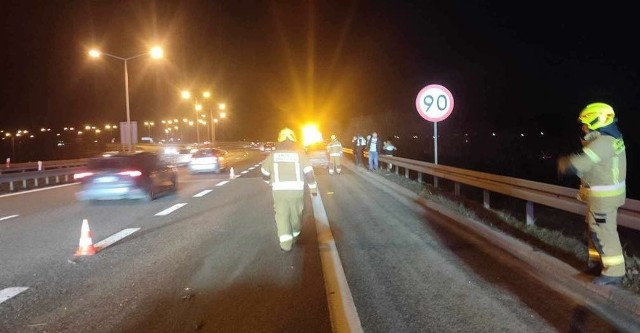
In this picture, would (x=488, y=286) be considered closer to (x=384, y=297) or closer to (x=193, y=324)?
(x=384, y=297)

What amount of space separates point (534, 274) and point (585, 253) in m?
1.16

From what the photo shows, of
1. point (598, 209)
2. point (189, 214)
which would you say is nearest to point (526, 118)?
point (189, 214)

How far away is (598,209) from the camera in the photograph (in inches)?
241

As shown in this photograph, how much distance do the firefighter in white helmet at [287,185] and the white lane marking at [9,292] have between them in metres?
3.47

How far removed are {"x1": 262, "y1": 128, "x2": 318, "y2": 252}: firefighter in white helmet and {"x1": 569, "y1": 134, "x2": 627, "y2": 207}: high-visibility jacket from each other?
3.96 metres

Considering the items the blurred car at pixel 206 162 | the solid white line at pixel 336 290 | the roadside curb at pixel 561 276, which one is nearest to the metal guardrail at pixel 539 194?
the roadside curb at pixel 561 276

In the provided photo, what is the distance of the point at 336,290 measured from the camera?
648 centimetres

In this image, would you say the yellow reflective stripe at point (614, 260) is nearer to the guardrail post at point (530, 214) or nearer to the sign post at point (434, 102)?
the guardrail post at point (530, 214)

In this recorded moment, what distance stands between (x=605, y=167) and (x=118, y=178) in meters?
13.0

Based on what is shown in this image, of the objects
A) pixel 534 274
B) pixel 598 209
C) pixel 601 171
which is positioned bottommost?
pixel 534 274

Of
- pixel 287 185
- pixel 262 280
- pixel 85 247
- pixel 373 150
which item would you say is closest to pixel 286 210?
pixel 287 185

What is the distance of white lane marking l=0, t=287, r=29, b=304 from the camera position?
21.1ft

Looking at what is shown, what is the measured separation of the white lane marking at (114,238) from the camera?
965 cm

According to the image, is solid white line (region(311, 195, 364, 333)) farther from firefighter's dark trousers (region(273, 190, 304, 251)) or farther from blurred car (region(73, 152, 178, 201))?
blurred car (region(73, 152, 178, 201))
